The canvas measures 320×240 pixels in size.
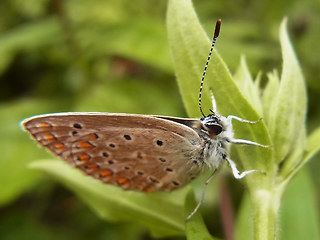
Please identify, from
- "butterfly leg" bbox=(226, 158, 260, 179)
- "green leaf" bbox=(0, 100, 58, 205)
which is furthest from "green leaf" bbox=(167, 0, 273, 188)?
"green leaf" bbox=(0, 100, 58, 205)

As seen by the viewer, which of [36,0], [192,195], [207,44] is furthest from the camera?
[36,0]

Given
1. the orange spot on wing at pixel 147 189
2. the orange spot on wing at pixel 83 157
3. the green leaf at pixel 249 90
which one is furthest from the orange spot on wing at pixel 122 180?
the green leaf at pixel 249 90

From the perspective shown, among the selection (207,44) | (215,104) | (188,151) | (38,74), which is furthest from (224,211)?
(38,74)

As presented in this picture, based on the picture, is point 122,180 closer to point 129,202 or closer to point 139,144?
point 129,202

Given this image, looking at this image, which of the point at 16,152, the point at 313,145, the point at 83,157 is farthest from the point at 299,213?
the point at 16,152

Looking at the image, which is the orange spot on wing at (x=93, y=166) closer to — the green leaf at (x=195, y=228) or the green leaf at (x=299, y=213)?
the green leaf at (x=195, y=228)

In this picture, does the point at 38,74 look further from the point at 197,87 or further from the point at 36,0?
the point at 197,87

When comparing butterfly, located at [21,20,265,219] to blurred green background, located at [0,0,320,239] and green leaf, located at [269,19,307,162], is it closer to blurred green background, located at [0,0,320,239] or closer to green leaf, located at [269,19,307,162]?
green leaf, located at [269,19,307,162]
